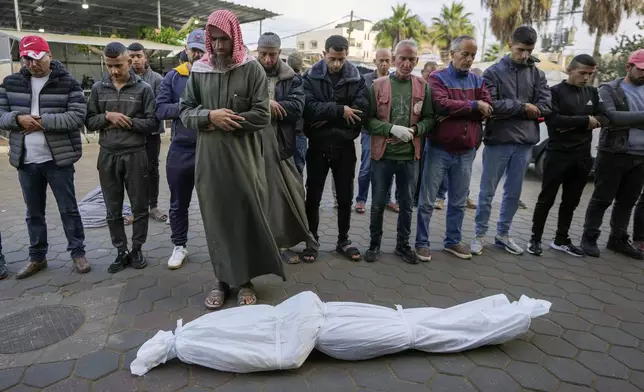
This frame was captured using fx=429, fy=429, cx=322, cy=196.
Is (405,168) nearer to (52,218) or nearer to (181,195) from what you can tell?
(181,195)

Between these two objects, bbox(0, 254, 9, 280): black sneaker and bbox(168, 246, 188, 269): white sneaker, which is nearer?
bbox(0, 254, 9, 280): black sneaker

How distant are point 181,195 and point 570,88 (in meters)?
3.91

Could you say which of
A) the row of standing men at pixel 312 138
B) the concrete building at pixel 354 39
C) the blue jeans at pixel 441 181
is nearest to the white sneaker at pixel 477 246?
the row of standing men at pixel 312 138

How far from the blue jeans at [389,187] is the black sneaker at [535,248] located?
1.41 meters

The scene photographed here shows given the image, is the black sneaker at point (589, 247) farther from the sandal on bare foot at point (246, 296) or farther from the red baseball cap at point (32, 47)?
the red baseball cap at point (32, 47)

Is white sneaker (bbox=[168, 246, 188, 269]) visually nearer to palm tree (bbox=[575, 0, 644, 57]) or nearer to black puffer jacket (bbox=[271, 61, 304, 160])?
black puffer jacket (bbox=[271, 61, 304, 160])

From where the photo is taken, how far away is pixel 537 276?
4.00m

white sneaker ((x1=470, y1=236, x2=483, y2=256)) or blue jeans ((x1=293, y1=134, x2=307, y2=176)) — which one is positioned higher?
blue jeans ((x1=293, y1=134, x2=307, y2=176))

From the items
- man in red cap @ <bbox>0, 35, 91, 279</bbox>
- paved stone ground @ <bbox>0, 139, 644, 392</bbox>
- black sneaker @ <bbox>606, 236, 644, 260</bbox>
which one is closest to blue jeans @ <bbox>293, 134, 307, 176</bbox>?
paved stone ground @ <bbox>0, 139, 644, 392</bbox>

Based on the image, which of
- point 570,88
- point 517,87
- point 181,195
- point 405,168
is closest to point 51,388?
point 181,195

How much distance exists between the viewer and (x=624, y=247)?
461 cm

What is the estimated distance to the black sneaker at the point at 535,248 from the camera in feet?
14.8

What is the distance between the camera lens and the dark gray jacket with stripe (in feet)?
11.4

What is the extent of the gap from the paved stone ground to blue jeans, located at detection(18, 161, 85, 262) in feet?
0.80
